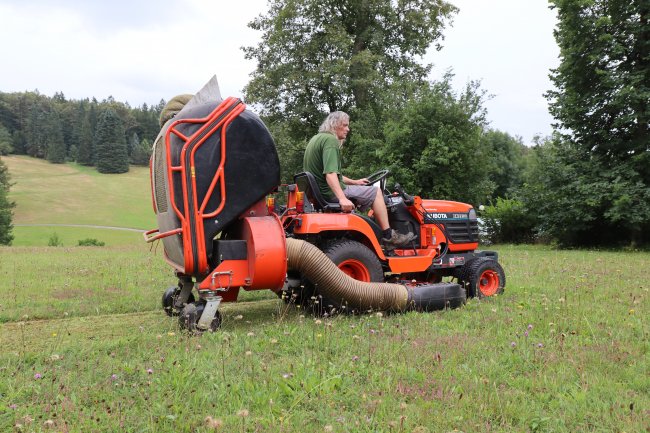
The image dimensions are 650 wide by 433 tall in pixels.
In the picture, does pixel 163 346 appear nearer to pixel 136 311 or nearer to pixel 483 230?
pixel 136 311

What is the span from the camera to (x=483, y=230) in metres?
20.2

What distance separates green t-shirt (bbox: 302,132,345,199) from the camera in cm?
548

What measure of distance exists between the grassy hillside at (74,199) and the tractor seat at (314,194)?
42.0 metres

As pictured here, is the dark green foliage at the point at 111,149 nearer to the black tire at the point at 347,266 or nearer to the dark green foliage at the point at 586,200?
the dark green foliage at the point at 586,200

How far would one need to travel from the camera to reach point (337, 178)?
5.50 meters

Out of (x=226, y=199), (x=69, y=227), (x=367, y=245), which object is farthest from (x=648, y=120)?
(x=69, y=227)

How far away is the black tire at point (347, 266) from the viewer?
5230mm

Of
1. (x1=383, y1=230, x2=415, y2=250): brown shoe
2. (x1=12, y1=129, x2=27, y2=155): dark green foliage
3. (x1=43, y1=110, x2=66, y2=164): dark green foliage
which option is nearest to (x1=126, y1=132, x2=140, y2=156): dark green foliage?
(x1=43, y1=110, x2=66, y2=164): dark green foliage

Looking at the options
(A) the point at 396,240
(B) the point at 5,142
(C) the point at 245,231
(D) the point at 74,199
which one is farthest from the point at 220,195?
(B) the point at 5,142

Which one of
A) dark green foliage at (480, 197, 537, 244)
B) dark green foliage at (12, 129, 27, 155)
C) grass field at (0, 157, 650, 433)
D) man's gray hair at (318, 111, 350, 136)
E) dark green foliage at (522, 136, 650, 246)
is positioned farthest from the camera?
dark green foliage at (12, 129, 27, 155)

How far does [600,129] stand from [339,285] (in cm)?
1528

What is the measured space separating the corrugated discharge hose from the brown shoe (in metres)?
0.85

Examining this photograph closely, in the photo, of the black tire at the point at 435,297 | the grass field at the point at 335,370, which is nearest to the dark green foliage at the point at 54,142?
the grass field at the point at 335,370

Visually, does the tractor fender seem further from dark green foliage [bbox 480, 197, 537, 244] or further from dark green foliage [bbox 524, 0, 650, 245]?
dark green foliage [bbox 480, 197, 537, 244]
